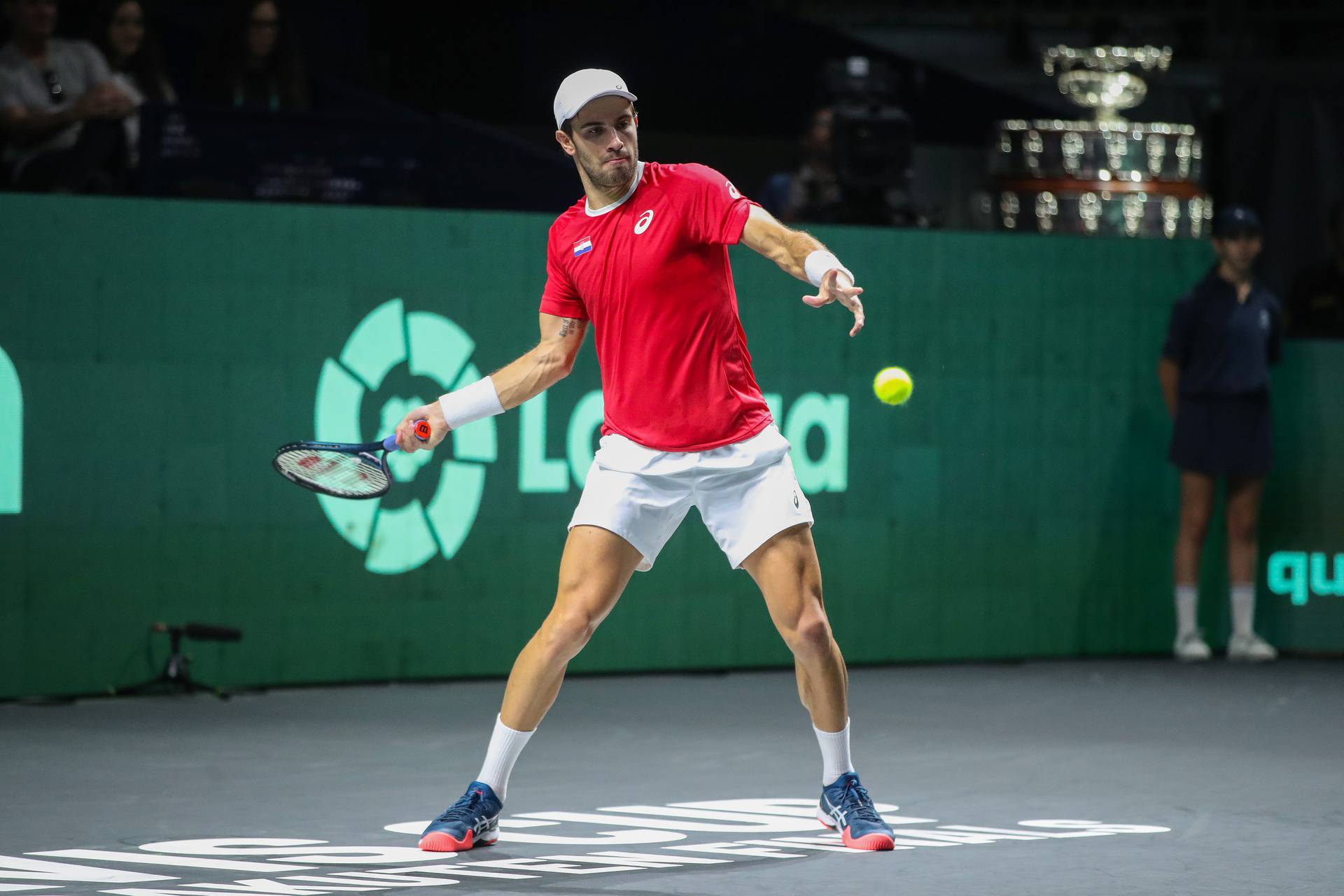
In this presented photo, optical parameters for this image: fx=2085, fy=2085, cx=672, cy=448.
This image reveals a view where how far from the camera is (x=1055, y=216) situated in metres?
11.7

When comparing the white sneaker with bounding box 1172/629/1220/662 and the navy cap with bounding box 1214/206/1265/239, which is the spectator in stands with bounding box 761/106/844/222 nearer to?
the navy cap with bounding box 1214/206/1265/239

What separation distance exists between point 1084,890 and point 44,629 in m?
4.71

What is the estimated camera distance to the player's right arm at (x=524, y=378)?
219 inches

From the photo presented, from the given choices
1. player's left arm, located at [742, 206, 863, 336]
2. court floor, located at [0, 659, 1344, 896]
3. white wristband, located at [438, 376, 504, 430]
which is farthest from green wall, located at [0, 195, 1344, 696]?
player's left arm, located at [742, 206, 863, 336]

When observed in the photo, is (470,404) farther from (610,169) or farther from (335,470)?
(610,169)

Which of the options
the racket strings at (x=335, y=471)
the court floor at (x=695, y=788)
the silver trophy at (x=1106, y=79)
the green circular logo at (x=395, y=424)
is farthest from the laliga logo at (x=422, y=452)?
the silver trophy at (x=1106, y=79)

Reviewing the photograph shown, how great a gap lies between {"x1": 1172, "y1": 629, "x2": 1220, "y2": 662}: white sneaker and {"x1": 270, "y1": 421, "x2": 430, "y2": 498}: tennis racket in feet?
17.7

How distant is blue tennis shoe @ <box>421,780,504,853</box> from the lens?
5383mm

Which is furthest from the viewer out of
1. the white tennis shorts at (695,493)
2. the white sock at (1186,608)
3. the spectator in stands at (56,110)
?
the white sock at (1186,608)

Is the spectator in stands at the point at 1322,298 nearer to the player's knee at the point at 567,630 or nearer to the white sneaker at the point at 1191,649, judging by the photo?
the white sneaker at the point at 1191,649

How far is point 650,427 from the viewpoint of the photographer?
17.8ft

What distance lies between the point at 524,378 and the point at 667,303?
48 cm

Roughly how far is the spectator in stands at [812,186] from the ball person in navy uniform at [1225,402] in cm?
182

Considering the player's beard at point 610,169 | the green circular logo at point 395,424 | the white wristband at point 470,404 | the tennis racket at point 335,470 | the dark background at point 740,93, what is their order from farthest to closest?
1. the dark background at point 740,93
2. the green circular logo at point 395,424
3. the tennis racket at point 335,470
4. the white wristband at point 470,404
5. the player's beard at point 610,169
